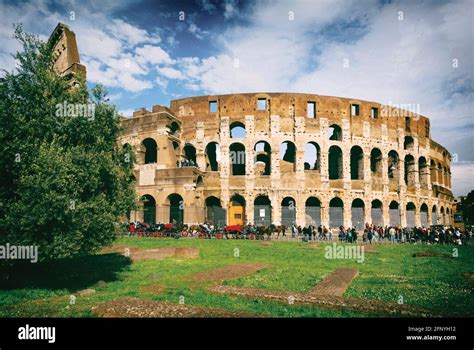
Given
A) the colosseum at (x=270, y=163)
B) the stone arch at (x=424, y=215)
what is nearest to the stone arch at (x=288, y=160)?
the colosseum at (x=270, y=163)

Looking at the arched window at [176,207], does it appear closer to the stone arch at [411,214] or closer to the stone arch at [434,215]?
the stone arch at [411,214]

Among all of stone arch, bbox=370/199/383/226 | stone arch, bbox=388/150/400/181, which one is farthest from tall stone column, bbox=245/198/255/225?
stone arch, bbox=388/150/400/181

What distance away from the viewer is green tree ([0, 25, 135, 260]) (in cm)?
664

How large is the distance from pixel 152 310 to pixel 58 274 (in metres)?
4.97

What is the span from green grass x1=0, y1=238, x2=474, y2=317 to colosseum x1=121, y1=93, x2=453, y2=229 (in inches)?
605

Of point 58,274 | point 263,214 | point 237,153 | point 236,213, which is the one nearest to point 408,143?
point 263,214

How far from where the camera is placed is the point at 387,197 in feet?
102

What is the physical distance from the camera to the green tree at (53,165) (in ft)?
21.8

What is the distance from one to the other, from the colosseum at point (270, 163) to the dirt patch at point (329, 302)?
64.0ft

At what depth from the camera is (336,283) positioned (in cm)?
777

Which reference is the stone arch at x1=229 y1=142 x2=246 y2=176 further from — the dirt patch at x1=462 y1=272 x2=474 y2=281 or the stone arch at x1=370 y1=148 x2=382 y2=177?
the dirt patch at x1=462 y1=272 x2=474 y2=281
